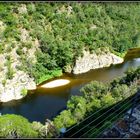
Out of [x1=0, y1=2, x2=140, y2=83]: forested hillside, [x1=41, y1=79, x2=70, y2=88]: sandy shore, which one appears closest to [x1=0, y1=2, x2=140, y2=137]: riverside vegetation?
[x1=0, y1=2, x2=140, y2=83]: forested hillside

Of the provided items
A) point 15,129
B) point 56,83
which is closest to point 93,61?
point 56,83

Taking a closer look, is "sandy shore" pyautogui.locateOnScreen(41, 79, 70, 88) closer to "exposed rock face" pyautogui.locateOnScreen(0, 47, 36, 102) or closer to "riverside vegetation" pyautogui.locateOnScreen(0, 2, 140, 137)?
"riverside vegetation" pyautogui.locateOnScreen(0, 2, 140, 137)

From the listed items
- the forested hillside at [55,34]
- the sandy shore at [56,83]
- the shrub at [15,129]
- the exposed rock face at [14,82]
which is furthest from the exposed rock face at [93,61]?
the shrub at [15,129]

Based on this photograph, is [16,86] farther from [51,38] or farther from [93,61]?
[93,61]

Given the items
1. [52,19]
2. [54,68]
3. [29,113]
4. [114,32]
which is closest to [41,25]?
[52,19]

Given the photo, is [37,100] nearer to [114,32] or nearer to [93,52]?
[93,52]

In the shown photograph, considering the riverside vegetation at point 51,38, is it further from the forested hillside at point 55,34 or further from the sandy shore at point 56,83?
the sandy shore at point 56,83
